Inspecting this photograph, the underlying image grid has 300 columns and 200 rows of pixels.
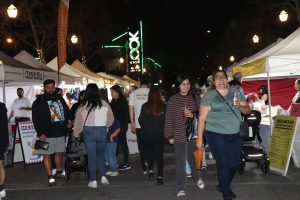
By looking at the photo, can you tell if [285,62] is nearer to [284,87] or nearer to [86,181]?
[86,181]

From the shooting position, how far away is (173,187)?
7.61 m

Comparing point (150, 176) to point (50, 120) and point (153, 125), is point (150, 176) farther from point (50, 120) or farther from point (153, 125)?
point (50, 120)

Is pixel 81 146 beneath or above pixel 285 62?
beneath

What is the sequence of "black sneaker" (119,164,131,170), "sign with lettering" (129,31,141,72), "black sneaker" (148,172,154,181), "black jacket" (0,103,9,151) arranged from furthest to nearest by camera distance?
"sign with lettering" (129,31,141,72) → "black sneaker" (119,164,131,170) → "black sneaker" (148,172,154,181) → "black jacket" (0,103,9,151)

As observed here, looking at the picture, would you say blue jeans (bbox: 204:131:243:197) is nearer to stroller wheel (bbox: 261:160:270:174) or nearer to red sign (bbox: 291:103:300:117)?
stroller wheel (bbox: 261:160:270:174)

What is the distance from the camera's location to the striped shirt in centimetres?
684

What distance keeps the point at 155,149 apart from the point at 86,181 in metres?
1.62

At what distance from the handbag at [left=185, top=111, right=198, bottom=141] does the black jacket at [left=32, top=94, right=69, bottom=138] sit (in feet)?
8.57

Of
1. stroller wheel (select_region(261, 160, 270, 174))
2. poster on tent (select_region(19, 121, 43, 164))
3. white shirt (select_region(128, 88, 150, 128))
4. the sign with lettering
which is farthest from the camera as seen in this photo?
the sign with lettering

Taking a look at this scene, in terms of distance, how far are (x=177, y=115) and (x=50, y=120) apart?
2558 mm

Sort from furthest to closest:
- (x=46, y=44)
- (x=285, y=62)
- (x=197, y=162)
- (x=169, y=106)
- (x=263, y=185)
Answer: (x=46, y=44)
(x=285, y=62)
(x=263, y=185)
(x=169, y=106)
(x=197, y=162)

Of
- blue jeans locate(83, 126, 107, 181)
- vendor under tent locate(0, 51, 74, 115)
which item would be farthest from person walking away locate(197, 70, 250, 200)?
vendor under tent locate(0, 51, 74, 115)

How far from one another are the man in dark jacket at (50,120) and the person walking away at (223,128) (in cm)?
313

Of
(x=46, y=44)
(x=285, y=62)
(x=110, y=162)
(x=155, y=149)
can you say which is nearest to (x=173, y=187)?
(x=155, y=149)
